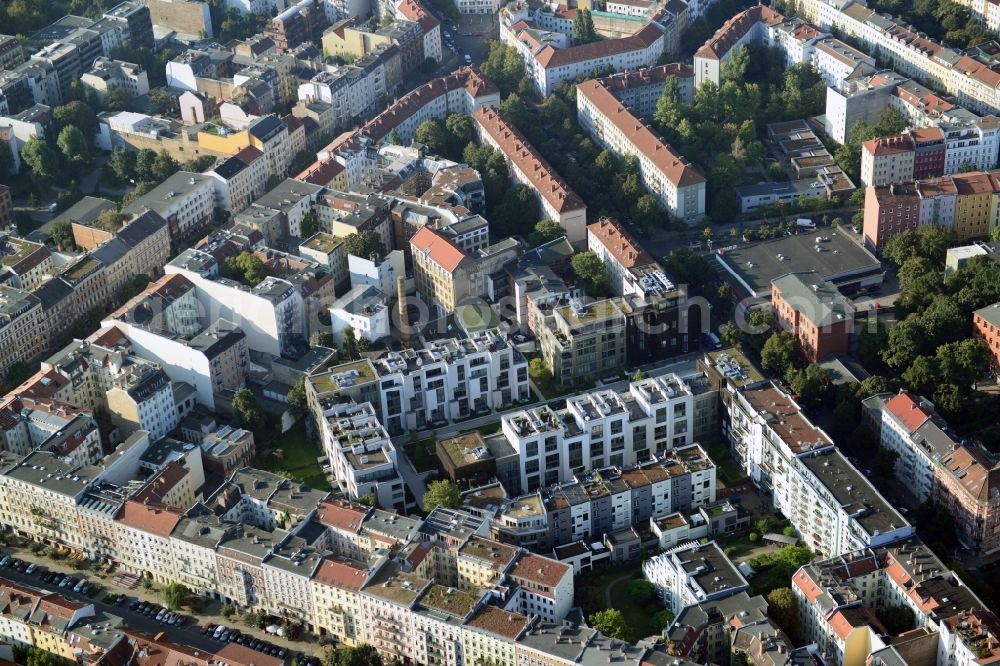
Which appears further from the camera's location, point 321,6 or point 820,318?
point 321,6

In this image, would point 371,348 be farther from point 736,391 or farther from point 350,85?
point 350,85

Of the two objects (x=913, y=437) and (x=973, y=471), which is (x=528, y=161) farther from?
(x=973, y=471)

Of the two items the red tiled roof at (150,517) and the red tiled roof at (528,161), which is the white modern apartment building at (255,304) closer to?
the red tiled roof at (150,517)

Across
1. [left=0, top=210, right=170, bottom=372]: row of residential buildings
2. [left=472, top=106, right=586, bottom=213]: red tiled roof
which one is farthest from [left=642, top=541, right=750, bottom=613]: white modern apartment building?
[left=0, top=210, right=170, bottom=372]: row of residential buildings

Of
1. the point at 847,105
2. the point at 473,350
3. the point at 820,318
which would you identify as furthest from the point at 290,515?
the point at 847,105

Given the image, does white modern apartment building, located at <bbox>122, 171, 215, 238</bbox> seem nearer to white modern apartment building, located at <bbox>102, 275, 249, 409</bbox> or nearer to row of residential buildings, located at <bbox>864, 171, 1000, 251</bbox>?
white modern apartment building, located at <bbox>102, 275, 249, 409</bbox>

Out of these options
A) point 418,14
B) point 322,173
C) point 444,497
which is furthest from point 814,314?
point 418,14
